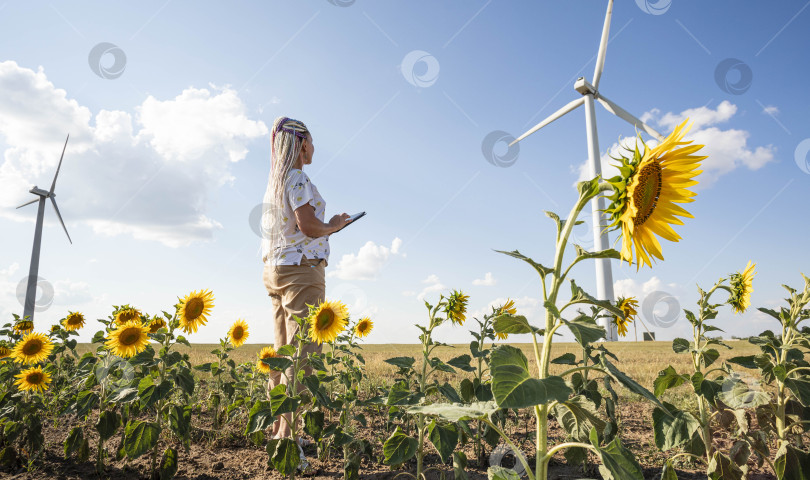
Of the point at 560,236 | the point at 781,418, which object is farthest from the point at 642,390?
the point at 781,418

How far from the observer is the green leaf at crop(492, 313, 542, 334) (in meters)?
1.86

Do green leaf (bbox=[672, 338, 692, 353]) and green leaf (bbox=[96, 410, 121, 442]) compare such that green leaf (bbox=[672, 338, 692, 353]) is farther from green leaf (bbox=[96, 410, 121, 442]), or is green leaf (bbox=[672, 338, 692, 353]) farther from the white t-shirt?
green leaf (bbox=[96, 410, 121, 442])

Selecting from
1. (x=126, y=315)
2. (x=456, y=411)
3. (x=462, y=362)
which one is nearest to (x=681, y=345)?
(x=462, y=362)

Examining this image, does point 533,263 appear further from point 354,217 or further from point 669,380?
point 354,217

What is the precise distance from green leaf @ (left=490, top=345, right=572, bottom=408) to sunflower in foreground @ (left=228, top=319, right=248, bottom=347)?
478 centimetres

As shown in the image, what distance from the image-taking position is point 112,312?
4820mm

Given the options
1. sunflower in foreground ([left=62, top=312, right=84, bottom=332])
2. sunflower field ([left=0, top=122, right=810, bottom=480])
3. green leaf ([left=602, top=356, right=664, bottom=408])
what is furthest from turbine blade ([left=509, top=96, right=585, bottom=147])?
green leaf ([left=602, top=356, right=664, bottom=408])

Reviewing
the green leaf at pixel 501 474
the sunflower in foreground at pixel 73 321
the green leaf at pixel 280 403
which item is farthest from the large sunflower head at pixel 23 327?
the green leaf at pixel 501 474

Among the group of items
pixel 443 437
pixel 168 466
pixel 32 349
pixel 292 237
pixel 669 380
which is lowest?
pixel 168 466

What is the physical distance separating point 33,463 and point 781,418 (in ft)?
21.4

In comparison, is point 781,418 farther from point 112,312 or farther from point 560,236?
point 112,312

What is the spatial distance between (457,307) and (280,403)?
2.41 m

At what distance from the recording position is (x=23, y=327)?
259 inches

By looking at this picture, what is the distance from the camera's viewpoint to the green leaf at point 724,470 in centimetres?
314
